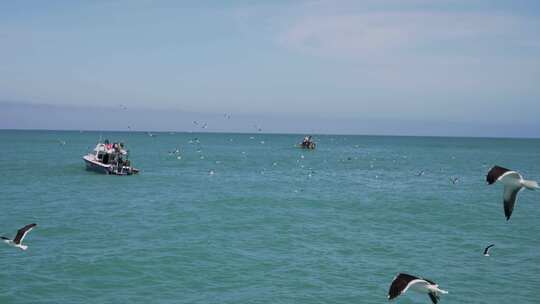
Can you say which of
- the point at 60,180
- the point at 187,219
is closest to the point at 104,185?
the point at 60,180

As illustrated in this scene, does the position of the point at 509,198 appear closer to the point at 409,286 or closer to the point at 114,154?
the point at 409,286

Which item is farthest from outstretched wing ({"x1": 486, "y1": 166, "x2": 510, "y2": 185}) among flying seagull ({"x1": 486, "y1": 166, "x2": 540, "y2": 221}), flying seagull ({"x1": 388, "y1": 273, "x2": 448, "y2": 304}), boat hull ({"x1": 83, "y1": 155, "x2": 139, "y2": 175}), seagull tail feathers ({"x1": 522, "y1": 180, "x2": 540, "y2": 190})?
boat hull ({"x1": 83, "y1": 155, "x2": 139, "y2": 175})

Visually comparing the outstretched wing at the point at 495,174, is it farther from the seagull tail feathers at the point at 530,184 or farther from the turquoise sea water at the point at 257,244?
the turquoise sea water at the point at 257,244

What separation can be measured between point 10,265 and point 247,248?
35.0ft

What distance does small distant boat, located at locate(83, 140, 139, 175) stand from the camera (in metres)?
61.2

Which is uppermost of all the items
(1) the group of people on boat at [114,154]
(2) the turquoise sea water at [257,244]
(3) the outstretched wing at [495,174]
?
(3) the outstretched wing at [495,174]

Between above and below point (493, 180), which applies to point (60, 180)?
below

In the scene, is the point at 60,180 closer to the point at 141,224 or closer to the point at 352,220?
the point at 141,224

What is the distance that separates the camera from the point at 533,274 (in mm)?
24578

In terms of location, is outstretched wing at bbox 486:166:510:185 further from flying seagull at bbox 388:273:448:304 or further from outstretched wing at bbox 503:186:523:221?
flying seagull at bbox 388:273:448:304

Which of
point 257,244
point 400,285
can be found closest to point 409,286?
point 400,285

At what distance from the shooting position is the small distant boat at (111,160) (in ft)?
201

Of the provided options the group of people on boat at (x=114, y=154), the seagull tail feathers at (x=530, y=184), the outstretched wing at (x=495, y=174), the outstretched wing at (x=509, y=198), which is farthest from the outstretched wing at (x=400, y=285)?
the group of people on boat at (x=114, y=154)

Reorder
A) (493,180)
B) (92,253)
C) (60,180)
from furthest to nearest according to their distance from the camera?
(60,180)
(92,253)
(493,180)
